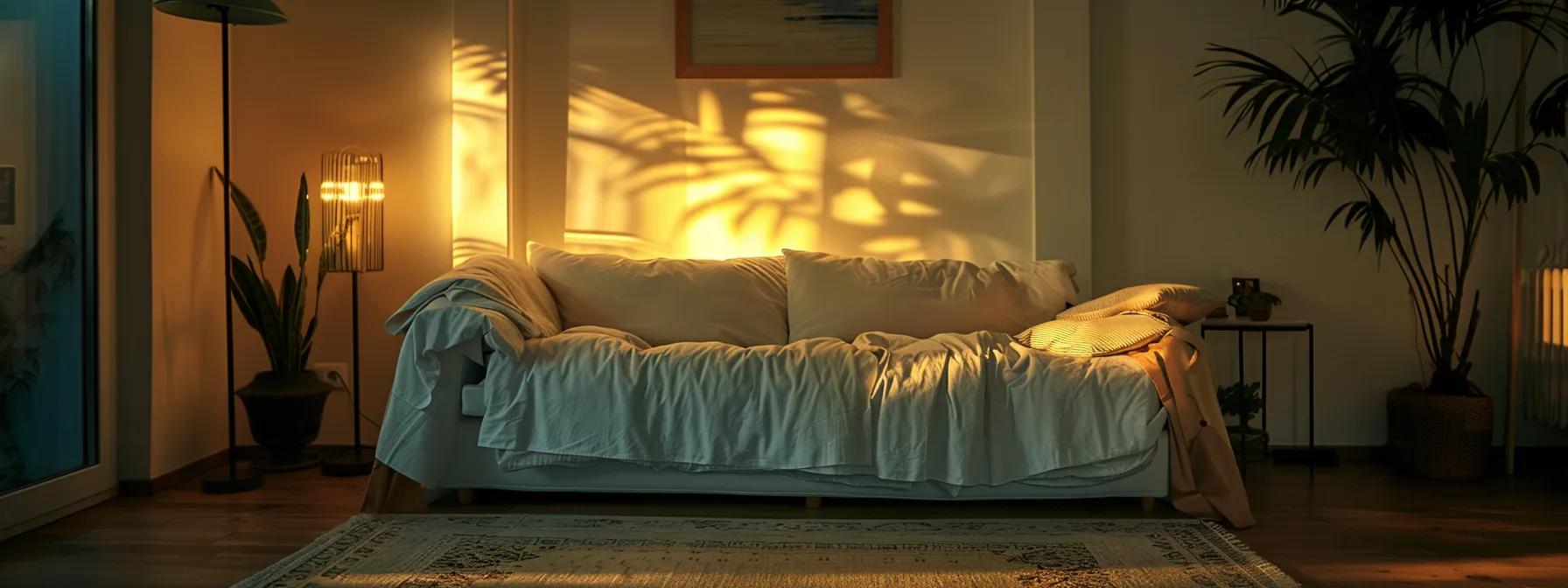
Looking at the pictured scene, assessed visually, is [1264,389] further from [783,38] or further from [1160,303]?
[783,38]

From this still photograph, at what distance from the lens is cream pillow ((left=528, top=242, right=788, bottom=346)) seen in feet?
13.7

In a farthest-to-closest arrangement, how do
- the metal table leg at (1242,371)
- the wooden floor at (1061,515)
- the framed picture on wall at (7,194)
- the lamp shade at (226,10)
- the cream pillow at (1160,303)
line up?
the metal table leg at (1242,371), the cream pillow at (1160,303), the lamp shade at (226,10), the framed picture on wall at (7,194), the wooden floor at (1061,515)

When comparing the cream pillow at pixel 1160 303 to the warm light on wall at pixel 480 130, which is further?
the warm light on wall at pixel 480 130

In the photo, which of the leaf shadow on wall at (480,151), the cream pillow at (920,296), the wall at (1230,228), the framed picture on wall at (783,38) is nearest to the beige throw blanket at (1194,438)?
the cream pillow at (920,296)

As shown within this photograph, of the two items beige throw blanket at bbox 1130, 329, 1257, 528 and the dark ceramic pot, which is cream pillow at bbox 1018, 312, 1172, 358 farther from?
the dark ceramic pot

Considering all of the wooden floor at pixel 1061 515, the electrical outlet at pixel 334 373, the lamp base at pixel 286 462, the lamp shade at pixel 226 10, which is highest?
the lamp shade at pixel 226 10

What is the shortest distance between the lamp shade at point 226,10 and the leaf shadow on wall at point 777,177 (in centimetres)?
119

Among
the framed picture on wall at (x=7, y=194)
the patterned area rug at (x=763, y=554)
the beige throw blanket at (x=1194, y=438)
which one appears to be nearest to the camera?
the patterned area rug at (x=763, y=554)

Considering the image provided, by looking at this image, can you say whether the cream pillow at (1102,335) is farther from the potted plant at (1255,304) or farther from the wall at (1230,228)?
the wall at (1230,228)

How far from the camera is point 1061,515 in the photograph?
11.4ft

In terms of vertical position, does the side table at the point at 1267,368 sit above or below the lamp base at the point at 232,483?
above

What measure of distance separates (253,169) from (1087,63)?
3.07m

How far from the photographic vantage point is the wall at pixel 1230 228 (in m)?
4.52

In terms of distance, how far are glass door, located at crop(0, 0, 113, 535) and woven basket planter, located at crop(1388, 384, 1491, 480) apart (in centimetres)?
413
